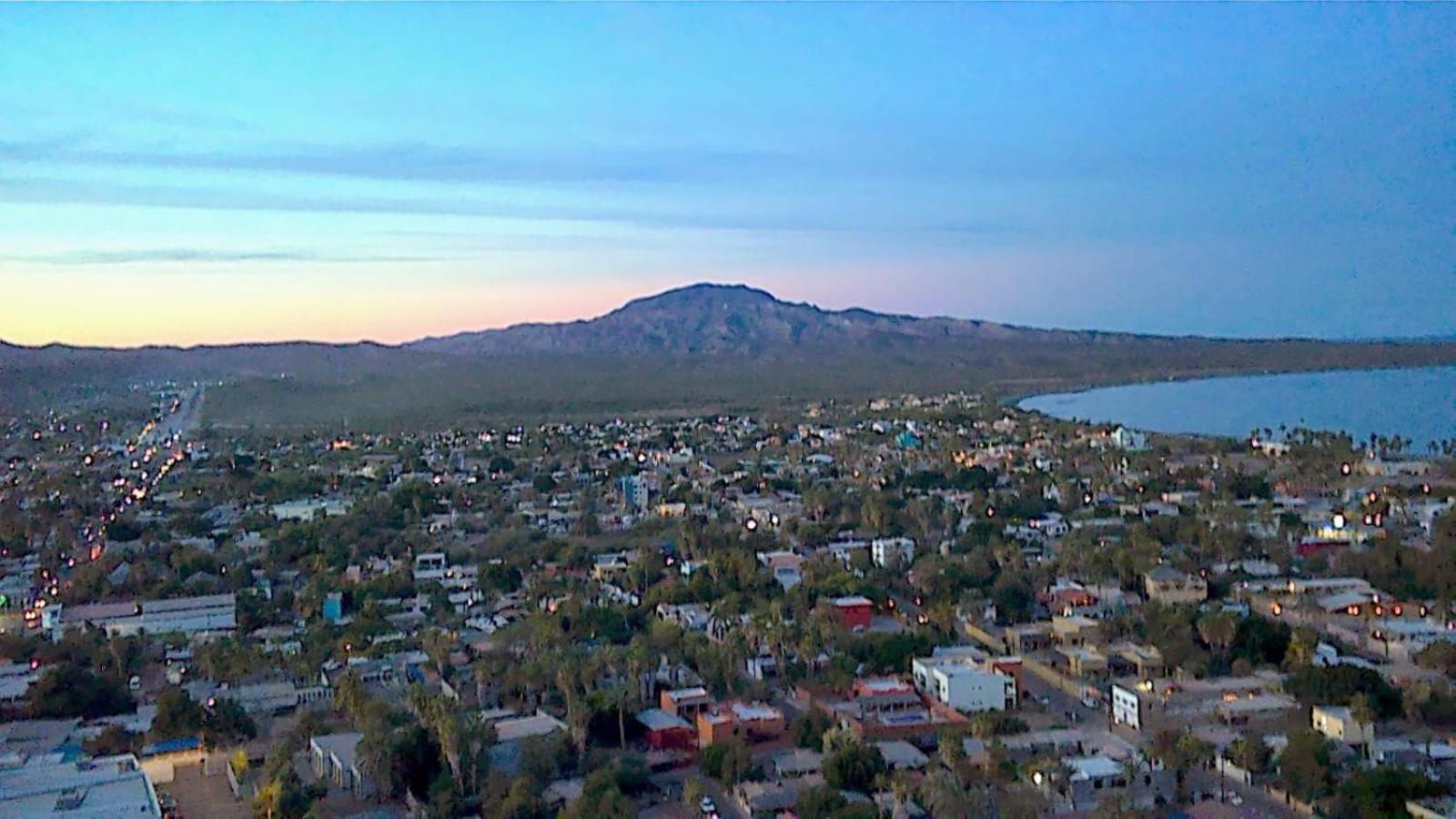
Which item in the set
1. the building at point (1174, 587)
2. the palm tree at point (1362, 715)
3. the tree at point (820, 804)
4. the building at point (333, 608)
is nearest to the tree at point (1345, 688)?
the palm tree at point (1362, 715)

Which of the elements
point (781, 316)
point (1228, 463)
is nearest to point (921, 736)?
point (1228, 463)

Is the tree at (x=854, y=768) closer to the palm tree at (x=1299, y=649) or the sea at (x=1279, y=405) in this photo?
the palm tree at (x=1299, y=649)

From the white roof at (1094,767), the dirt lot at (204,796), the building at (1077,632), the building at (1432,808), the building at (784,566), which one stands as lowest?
the dirt lot at (204,796)

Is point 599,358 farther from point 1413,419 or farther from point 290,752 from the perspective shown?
point 290,752

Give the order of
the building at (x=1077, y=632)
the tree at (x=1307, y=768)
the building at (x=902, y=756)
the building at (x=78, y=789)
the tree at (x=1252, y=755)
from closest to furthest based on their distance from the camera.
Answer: the building at (x=78, y=789) → the tree at (x=1307, y=768) → the tree at (x=1252, y=755) → the building at (x=902, y=756) → the building at (x=1077, y=632)

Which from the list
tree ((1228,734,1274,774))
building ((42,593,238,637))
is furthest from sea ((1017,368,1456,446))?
building ((42,593,238,637))

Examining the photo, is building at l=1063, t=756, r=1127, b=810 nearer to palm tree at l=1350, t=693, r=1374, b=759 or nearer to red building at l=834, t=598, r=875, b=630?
palm tree at l=1350, t=693, r=1374, b=759
